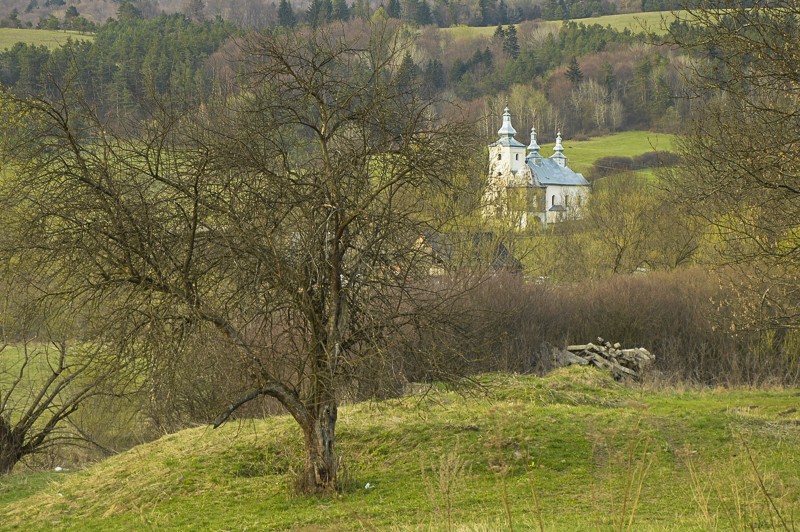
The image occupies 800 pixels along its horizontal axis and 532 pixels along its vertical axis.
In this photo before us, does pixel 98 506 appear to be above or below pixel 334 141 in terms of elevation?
below

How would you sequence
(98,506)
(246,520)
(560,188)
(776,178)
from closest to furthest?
(246,520), (776,178), (98,506), (560,188)

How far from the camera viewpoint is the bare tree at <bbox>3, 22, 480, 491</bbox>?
9.30m

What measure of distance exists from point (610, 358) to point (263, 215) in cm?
1756

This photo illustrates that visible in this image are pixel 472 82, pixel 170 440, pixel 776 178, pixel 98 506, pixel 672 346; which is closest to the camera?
pixel 776 178

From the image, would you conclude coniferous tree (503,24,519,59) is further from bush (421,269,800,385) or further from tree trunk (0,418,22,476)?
tree trunk (0,418,22,476)

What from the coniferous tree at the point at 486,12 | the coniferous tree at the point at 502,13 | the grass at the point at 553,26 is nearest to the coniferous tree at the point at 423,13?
the grass at the point at 553,26

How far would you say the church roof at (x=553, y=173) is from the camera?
74500 mm

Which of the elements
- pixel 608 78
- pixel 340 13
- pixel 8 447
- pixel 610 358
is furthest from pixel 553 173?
pixel 8 447

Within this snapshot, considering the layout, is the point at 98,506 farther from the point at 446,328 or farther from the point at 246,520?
the point at 446,328

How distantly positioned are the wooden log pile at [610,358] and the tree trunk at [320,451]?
49.2 feet

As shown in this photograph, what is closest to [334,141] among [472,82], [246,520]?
[246,520]

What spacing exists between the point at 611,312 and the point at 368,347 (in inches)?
791

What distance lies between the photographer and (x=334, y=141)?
406 inches

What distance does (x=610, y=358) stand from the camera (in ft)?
81.7
